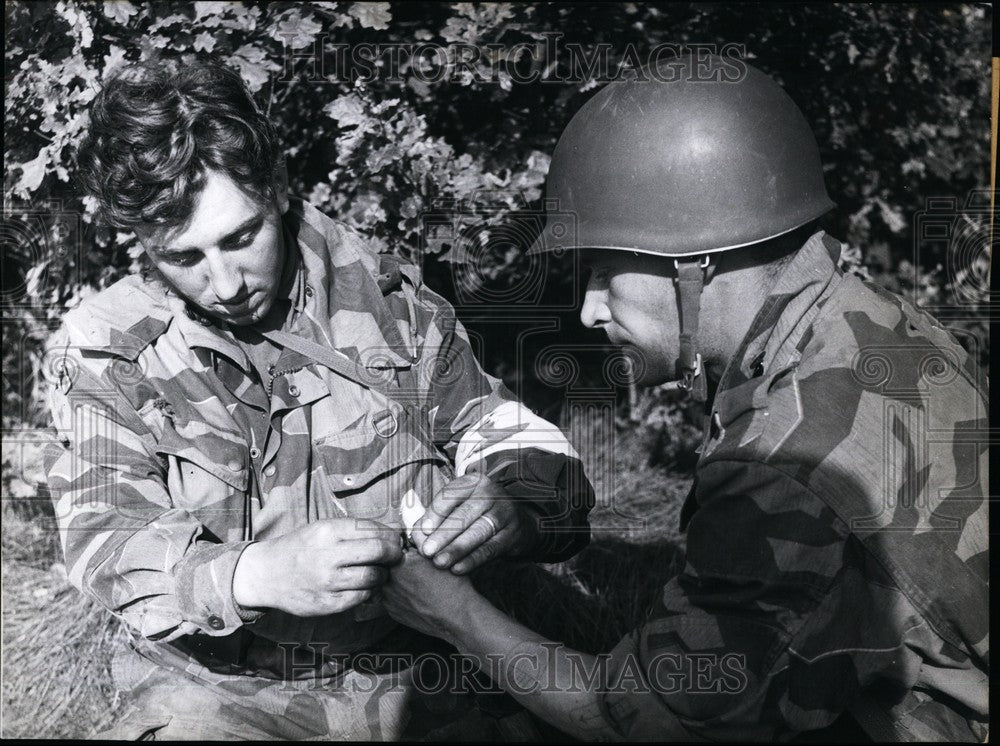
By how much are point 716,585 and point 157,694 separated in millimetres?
1897

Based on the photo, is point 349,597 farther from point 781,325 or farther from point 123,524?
point 781,325

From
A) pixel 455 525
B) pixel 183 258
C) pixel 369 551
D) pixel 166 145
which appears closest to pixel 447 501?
pixel 455 525

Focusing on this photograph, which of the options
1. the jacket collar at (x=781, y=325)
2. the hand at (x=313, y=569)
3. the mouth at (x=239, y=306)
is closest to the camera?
the jacket collar at (x=781, y=325)

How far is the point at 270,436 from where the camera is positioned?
3.18 meters

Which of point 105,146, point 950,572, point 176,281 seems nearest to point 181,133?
point 105,146

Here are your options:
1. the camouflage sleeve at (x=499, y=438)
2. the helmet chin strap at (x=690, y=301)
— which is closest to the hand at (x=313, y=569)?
the camouflage sleeve at (x=499, y=438)

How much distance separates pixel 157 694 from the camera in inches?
126

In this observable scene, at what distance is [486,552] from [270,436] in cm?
79

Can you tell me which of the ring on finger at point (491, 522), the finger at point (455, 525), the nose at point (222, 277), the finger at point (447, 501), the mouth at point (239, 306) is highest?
the nose at point (222, 277)

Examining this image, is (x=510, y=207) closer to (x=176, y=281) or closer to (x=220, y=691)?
(x=176, y=281)

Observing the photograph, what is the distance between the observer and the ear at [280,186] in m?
3.09

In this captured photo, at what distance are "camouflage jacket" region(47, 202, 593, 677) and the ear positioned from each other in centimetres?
15

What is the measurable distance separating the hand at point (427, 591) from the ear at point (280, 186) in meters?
1.15

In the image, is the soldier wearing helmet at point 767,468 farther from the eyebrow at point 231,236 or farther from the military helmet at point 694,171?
the eyebrow at point 231,236
